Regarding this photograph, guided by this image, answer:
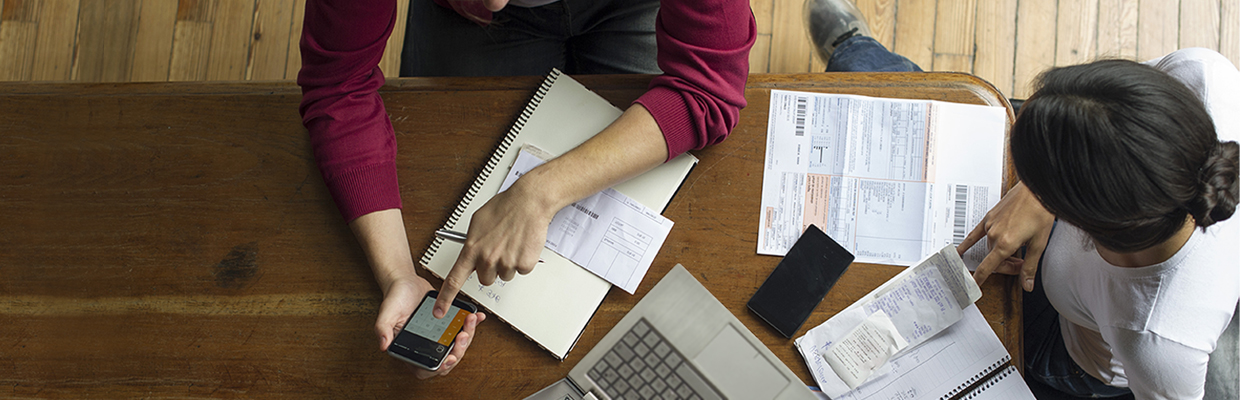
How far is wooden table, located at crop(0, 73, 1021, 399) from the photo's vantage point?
840mm

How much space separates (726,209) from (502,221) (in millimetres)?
296

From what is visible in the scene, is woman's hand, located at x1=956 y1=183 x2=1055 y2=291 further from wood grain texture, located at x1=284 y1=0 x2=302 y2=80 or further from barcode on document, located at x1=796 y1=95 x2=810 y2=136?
wood grain texture, located at x1=284 y1=0 x2=302 y2=80

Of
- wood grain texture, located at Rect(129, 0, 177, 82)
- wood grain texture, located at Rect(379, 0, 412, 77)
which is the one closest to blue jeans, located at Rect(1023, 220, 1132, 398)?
wood grain texture, located at Rect(379, 0, 412, 77)

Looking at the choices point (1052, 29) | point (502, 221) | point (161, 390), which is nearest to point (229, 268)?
point (161, 390)

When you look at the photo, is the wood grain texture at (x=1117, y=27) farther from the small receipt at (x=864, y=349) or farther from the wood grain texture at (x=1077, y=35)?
the small receipt at (x=864, y=349)

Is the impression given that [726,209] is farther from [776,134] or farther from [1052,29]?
[1052,29]

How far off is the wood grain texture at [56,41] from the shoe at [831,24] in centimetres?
176

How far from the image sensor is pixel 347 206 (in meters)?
0.85

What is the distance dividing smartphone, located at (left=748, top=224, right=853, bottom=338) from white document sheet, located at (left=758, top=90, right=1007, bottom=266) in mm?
17

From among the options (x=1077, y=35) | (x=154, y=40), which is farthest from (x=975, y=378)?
(x=154, y=40)

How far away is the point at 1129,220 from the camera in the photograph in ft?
2.04

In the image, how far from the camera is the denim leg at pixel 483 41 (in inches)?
41.8

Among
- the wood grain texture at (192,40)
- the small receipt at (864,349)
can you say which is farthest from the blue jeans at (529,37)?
the wood grain texture at (192,40)

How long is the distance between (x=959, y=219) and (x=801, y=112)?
25 cm
